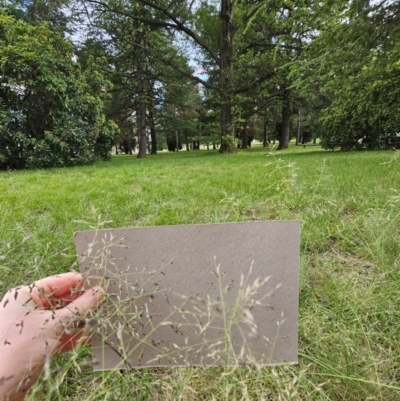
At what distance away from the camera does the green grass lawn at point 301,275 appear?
682 mm

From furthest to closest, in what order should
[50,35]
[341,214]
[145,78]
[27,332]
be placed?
[145,78], [50,35], [341,214], [27,332]

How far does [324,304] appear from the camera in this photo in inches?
43.2

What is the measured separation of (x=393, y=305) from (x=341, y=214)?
120cm

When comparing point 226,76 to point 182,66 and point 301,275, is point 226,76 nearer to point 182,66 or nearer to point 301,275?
point 182,66

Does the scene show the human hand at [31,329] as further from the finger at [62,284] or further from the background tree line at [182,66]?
the background tree line at [182,66]

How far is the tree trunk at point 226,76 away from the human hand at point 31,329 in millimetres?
10394

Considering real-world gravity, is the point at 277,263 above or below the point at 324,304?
above

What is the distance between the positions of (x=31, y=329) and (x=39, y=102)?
27.8ft

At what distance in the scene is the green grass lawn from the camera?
0.68 meters

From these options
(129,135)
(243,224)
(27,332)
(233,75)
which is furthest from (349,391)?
(129,135)

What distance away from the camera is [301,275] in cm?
126

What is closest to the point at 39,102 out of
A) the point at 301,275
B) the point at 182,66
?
the point at 301,275

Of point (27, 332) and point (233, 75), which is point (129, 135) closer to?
point (233, 75)

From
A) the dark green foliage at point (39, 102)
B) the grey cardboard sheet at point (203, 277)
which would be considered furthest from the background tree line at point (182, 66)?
the grey cardboard sheet at point (203, 277)
